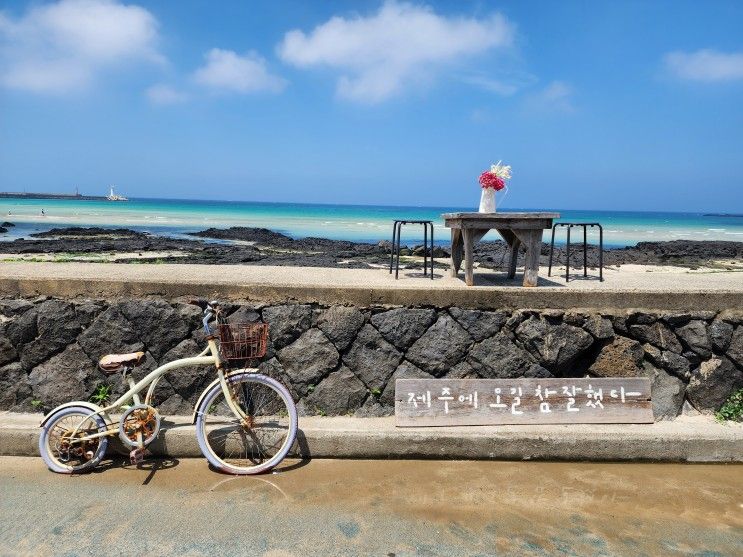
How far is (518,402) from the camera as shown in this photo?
450 centimetres

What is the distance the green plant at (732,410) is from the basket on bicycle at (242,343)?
3.72m

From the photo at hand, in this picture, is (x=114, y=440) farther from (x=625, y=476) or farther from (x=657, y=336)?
(x=657, y=336)

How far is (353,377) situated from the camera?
4.67 metres

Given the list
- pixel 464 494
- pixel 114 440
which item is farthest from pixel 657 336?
pixel 114 440

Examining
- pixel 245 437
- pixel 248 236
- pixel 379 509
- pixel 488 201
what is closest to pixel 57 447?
pixel 245 437

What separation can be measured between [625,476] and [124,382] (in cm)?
388

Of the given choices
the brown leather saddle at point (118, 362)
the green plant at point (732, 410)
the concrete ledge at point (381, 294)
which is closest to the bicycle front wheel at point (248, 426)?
the brown leather saddle at point (118, 362)

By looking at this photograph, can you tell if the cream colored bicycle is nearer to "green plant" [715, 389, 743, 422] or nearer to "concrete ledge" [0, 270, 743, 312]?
"concrete ledge" [0, 270, 743, 312]

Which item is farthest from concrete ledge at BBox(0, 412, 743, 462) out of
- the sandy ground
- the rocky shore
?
the rocky shore

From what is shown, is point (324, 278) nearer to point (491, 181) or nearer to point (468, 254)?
point (468, 254)

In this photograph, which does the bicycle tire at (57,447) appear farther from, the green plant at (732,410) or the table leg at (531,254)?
the green plant at (732,410)

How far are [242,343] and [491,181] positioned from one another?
9.55 feet

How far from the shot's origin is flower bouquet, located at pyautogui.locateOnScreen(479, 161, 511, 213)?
5418mm

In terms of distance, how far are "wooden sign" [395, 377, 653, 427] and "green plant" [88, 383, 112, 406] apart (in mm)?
2325
